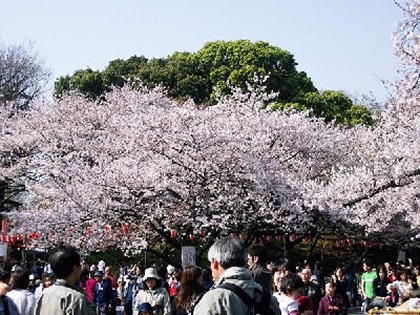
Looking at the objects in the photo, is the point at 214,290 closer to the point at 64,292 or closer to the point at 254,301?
the point at 254,301

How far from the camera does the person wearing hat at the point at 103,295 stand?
47.4ft

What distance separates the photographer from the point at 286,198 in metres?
18.2

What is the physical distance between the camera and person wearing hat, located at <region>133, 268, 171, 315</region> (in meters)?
8.20

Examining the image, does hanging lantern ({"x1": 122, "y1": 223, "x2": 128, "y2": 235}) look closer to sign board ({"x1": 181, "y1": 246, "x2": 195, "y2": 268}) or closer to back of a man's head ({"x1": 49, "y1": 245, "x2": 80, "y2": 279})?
sign board ({"x1": 181, "y1": 246, "x2": 195, "y2": 268})

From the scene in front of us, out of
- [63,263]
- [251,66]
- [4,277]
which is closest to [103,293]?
[4,277]

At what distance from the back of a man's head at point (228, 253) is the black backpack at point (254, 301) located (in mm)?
198

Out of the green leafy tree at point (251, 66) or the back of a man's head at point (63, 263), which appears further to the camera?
the green leafy tree at point (251, 66)

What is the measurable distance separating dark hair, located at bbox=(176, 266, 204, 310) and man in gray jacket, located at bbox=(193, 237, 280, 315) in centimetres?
246

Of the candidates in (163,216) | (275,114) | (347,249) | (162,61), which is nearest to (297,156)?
(275,114)

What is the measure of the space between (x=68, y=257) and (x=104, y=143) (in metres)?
19.9

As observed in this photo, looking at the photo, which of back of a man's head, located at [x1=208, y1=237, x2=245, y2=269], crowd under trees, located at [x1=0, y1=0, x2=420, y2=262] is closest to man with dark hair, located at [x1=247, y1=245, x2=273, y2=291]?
back of a man's head, located at [x1=208, y1=237, x2=245, y2=269]

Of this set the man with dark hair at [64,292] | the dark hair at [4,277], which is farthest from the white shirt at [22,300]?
the man with dark hair at [64,292]

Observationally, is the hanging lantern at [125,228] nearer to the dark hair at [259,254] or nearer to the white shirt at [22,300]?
the dark hair at [259,254]

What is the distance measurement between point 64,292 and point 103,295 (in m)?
10.1
